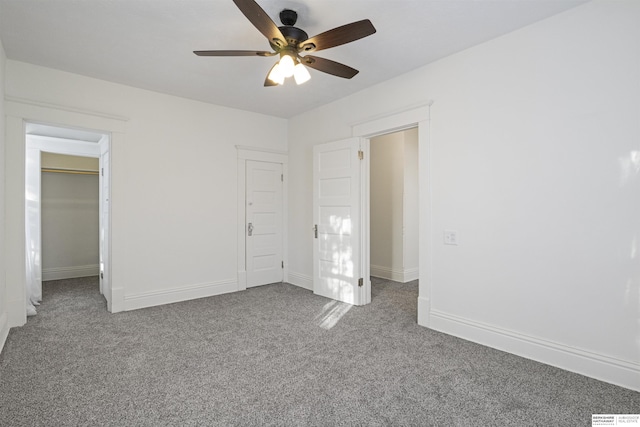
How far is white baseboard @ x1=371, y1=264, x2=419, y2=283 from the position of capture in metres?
5.32

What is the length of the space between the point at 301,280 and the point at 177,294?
5.83 feet

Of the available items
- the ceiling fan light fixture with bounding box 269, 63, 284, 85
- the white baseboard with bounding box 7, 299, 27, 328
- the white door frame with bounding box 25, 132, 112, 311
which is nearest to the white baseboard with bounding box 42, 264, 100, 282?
the white door frame with bounding box 25, 132, 112, 311

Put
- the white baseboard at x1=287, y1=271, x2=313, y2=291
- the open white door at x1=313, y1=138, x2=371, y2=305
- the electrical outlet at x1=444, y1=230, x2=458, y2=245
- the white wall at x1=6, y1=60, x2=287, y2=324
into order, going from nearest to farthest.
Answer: the electrical outlet at x1=444, y1=230, x2=458, y2=245
the white wall at x1=6, y1=60, x2=287, y2=324
the open white door at x1=313, y1=138, x2=371, y2=305
the white baseboard at x1=287, y1=271, x2=313, y2=291

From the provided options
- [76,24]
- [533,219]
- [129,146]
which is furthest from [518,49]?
[129,146]

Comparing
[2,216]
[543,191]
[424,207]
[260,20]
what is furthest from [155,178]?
[543,191]

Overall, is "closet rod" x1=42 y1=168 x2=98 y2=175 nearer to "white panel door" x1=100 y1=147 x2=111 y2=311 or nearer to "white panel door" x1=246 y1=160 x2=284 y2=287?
"white panel door" x1=100 y1=147 x2=111 y2=311

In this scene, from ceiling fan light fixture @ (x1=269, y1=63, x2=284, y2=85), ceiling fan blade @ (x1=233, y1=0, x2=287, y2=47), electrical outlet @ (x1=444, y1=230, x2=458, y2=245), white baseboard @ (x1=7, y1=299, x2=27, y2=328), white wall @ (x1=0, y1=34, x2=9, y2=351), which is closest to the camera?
ceiling fan blade @ (x1=233, y1=0, x2=287, y2=47)

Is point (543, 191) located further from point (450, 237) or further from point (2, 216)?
point (2, 216)

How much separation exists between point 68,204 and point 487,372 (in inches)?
270

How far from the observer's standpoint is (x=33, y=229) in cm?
441

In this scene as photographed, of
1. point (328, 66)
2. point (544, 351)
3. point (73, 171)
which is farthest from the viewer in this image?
point (73, 171)

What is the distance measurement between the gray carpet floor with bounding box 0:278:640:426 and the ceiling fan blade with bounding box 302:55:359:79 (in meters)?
2.37

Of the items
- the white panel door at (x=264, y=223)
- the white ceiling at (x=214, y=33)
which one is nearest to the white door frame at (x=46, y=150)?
the white ceiling at (x=214, y=33)

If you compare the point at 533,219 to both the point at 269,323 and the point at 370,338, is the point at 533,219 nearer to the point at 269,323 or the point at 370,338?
the point at 370,338
